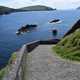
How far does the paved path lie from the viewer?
1367cm

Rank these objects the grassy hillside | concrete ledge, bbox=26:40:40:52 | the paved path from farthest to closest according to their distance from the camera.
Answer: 1. concrete ledge, bbox=26:40:40:52
2. the grassy hillside
3. the paved path

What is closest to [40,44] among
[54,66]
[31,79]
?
[54,66]

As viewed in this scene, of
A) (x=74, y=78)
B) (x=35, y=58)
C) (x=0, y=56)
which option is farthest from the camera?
(x=0, y=56)

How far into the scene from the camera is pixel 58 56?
19375mm

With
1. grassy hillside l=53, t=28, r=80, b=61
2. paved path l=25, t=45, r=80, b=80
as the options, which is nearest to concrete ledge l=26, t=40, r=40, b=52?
grassy hillside l=53, t=28, r=80, b=61

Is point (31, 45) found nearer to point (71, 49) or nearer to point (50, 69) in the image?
point (71, 49)

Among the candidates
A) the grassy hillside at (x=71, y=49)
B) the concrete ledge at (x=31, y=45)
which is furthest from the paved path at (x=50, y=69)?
the concrete ledge at (x=31, y=45)

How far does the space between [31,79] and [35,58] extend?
560 centimetres

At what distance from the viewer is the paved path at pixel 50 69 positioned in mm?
13672

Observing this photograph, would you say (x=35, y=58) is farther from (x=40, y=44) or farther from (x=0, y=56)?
(x=0, y=56)

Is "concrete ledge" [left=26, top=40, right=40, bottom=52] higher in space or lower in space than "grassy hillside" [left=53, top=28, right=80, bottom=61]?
lower

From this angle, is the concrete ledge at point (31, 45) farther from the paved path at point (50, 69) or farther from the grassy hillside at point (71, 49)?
the paved path at point (50, 69)

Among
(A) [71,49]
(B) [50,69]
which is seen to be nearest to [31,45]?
(A) [71,49]

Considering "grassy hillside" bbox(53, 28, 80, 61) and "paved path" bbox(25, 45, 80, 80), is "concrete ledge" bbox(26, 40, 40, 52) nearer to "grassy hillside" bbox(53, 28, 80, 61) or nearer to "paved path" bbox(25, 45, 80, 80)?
"grassy hillside" bbox(53, 28, 80, 61)
